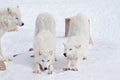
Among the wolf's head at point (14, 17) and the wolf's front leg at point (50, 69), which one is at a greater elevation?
the wolf's head at point (14, 17)

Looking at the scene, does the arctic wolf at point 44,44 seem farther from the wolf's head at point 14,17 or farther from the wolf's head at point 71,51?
the wolf's head at point 14,17

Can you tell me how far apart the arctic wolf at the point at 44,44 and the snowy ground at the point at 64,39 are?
0.20 m

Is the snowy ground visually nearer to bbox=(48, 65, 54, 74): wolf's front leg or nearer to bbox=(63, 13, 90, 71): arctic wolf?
bbox=(48, 65, 54, 74): wolf's front leg

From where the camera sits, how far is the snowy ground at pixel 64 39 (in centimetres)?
601

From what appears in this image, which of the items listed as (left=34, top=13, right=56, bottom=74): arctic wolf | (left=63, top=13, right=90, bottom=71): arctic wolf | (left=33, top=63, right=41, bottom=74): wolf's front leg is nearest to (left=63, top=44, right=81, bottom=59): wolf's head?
(left=63, top=13, right=90, bottom=71): arctic wolf

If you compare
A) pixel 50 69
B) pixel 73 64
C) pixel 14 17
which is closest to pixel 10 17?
pixel 14 17

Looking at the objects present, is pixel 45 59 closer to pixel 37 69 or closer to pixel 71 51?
pixel 37 69

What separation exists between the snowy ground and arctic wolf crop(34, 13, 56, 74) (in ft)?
0.64

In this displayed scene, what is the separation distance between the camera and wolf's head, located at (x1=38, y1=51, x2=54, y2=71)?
620 centimetres

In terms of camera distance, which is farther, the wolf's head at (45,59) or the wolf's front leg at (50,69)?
the wolf's head at (45,59)

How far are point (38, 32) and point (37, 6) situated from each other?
6.55m

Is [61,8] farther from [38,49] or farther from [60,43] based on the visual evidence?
[38,49]

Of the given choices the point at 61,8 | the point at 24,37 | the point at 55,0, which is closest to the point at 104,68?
the point at 24,37

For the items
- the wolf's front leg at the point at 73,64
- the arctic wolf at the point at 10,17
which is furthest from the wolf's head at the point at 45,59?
the arctic wolf at the point at 10,17
